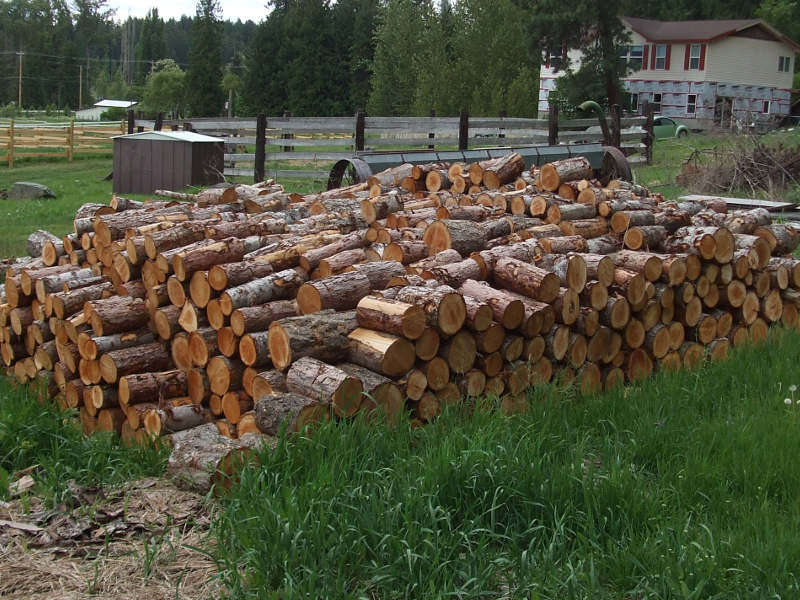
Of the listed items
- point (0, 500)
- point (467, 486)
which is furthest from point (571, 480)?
point (0, 500)

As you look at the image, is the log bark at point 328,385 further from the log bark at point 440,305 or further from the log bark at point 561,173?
the log bark at point 561,173

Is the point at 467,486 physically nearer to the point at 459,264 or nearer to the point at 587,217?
the point at 459,264

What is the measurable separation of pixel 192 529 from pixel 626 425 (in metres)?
2.59

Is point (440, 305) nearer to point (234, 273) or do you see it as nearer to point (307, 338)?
point (307, 338)

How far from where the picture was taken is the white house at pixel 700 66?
51031 millimetres

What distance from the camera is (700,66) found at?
168ft

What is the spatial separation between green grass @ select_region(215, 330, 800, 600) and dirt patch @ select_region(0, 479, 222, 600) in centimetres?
19

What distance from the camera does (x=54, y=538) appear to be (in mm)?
4156

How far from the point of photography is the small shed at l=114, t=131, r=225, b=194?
19672mm

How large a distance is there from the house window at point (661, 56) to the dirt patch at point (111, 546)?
5267 cm

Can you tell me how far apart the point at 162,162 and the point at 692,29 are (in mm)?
41575

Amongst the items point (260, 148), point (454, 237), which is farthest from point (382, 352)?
point (260, 148)

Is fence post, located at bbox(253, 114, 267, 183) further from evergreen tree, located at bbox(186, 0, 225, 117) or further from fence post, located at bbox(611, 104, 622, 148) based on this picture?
evergreen tree, located at bbox(186, 0, 225, 117)

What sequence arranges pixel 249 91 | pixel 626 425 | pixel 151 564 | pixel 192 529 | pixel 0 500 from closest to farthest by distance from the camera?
pixel 151 564 → pixel 192 529 → pixel 0 500 → pixel 626 425 → pixel 249 91
